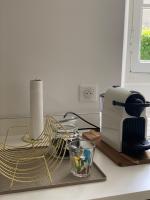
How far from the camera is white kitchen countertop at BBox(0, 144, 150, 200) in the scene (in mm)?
812

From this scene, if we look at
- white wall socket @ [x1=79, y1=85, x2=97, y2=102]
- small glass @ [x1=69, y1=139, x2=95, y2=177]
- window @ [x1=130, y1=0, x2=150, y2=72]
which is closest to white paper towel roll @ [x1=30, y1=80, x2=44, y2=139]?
white wall socket @ [x1=79, y1=85, x2=97, y2=102]

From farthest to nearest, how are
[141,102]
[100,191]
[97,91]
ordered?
[97,91] → [141,102] → [100,191]

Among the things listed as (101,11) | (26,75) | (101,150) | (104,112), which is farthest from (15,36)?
(101,150)

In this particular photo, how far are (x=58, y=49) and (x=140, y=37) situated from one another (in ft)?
1.91

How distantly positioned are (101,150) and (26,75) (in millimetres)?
494

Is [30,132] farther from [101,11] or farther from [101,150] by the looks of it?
[101,11]

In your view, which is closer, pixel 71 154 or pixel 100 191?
pixel 100 191

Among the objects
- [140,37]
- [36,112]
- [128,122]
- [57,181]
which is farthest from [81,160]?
[140,37]

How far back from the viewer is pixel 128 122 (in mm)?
1091

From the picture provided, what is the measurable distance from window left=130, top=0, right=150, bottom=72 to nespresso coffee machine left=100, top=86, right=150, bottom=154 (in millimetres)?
664

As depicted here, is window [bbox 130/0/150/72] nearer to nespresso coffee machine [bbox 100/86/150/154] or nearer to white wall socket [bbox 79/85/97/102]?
white wall socket [bbox 79/85/97/102]

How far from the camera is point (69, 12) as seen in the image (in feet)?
4.53

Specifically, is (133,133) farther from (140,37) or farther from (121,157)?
(140,37)

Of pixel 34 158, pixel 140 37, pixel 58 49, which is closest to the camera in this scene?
pixel 34 158
